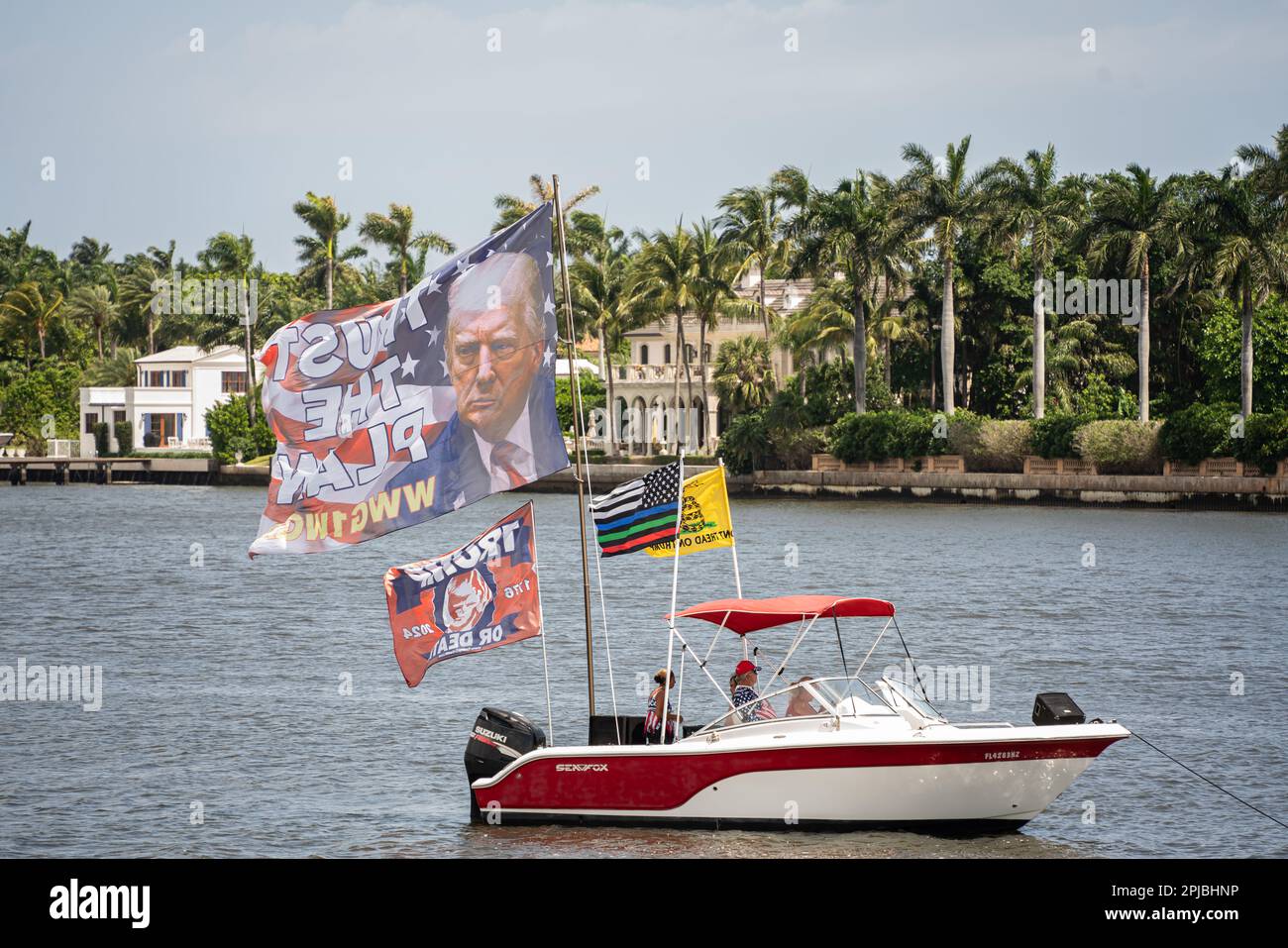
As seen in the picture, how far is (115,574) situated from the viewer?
62.7m

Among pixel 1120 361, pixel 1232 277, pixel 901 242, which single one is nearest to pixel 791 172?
pixel 901 242

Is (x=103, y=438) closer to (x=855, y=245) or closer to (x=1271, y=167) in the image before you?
(x=855, y=245)

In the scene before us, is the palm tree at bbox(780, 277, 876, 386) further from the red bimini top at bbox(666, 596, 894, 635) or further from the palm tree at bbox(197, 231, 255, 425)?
the red bimini top at bbox(666, 596, 894, 635)

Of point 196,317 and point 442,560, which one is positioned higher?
point 196,317

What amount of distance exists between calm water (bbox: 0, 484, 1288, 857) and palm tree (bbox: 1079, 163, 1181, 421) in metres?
17.4

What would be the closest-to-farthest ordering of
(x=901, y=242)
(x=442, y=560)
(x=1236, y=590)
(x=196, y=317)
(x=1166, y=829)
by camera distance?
(x=442, y=560)
(x=1166, y=829)
(x=1236, y=590)
(x=901, y=242)
(x=196, y=317)

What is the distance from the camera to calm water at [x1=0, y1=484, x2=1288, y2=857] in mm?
22031

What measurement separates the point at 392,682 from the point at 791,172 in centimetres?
7474

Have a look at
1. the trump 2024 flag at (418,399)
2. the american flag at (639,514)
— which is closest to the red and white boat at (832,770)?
the american flag at (639,514)

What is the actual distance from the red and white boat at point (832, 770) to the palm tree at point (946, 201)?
77.9 meters

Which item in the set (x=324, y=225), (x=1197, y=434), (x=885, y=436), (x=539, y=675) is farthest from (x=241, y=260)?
(x=539, y=675)

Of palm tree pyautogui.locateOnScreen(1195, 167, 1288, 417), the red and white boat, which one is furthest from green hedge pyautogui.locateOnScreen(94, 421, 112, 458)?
the red and white boat
